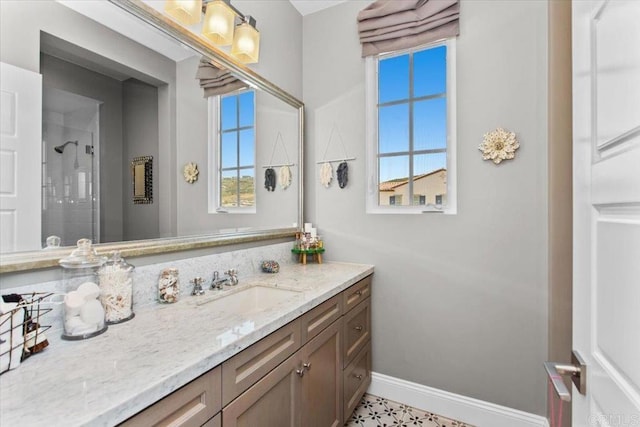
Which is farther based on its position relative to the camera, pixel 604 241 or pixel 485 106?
pixel 485 106

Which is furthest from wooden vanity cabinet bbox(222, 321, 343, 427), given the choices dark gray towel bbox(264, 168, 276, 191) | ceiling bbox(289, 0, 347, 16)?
ceiling bbox(289, 0, 347, 16)

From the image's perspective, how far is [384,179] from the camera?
2.19 meters

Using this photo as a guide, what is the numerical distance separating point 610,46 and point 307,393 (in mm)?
1462

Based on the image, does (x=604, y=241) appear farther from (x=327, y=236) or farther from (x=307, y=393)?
(x=327, y=236)

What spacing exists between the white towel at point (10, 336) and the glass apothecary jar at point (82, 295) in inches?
6.0

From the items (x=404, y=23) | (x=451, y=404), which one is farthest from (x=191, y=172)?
(x=451, y=404)

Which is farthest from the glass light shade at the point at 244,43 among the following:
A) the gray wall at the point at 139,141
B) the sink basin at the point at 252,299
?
the sink basin at the point at 252,299

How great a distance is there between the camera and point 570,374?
0.68 m

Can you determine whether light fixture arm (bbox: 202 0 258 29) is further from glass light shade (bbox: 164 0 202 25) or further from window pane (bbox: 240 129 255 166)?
window pane (bbox: 240 129 255 166)

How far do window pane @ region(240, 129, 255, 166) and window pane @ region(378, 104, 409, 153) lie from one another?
3.00ft

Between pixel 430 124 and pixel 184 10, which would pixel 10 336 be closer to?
pixel 184 10

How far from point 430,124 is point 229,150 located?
4.32ft

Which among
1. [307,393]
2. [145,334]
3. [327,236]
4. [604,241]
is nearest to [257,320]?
[145,334]

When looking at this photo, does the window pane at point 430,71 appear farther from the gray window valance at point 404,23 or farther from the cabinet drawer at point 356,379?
the cabinet drawer at point 356,379
